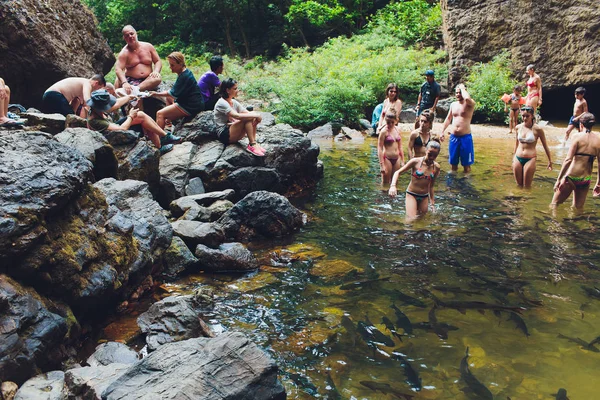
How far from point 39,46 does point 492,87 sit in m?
15.3

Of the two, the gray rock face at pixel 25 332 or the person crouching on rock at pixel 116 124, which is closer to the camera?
the gray rock face at pixel 25 332

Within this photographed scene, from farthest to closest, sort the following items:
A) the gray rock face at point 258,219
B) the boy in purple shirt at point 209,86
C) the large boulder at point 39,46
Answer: the boy in purple shirt at point 209,86 < the large boulder at point 39,46 < the gray rock face at point 258,219

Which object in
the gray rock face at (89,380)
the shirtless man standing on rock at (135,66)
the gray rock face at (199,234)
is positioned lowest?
the gray rock face at (199,234)

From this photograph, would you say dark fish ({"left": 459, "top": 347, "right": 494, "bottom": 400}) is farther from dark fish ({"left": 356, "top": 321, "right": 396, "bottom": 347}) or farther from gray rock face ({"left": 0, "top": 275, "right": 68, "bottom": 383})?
gray rock face ({"left": 0, "top": 275, "right": 68, "bottom": 383})

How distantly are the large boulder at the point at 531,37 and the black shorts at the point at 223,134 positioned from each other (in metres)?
14.0

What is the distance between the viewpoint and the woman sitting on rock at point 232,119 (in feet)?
29.1

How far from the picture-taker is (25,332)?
3.49m

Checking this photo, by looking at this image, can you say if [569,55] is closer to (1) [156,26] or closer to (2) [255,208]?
(2) [255,208]

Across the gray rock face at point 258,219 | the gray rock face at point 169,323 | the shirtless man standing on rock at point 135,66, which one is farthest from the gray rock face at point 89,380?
the shirtless man standing on rock at point 135,66

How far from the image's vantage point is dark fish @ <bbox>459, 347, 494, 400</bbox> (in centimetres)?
352

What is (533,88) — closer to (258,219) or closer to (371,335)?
(258,219)

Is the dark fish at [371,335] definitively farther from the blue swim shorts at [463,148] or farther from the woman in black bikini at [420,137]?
the blue swim shorts at [463,148]

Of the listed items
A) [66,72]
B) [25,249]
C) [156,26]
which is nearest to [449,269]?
[25,249]

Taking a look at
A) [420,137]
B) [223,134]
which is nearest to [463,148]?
[420,137]
